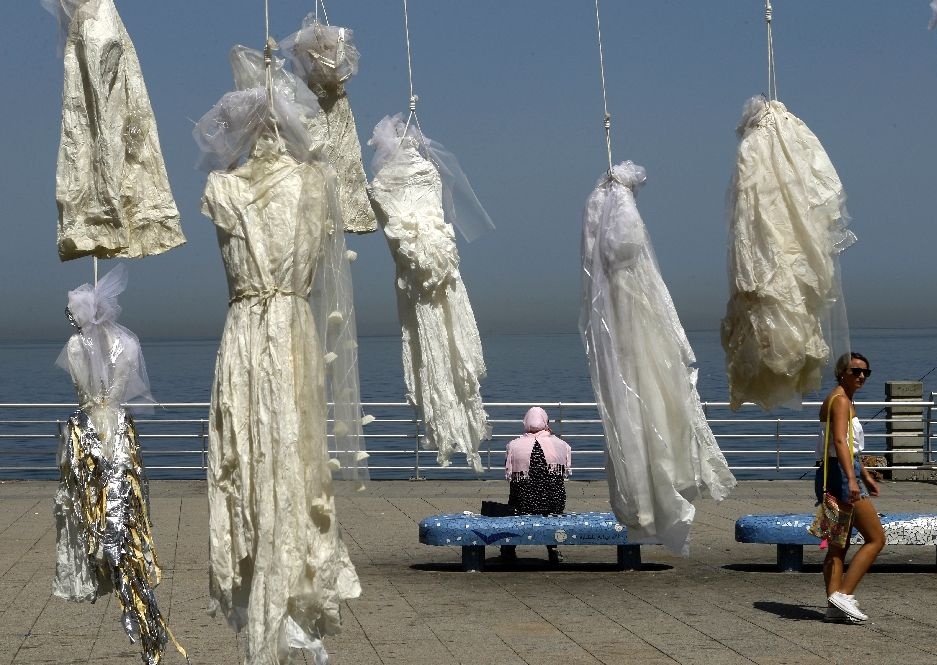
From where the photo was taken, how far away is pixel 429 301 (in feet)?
31.1

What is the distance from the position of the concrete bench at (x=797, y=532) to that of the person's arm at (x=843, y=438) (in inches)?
64.2

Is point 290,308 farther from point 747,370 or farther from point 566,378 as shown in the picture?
point 566,378

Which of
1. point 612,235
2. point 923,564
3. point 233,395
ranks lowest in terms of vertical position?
point 923,564

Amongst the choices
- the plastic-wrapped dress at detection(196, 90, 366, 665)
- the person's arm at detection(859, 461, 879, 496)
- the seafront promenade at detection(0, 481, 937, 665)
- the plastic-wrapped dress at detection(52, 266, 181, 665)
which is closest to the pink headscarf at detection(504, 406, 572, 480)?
the seafront promenade at detection(0, 481, 937, 665)

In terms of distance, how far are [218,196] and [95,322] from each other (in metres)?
1.73

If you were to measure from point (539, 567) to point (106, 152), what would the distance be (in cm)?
595

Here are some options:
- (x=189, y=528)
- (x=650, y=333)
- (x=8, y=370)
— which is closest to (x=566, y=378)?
(x=8, y=370)

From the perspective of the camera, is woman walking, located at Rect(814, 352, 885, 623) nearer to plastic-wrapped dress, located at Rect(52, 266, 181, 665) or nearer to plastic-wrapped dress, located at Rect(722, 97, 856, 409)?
plastic-wrapped dress, located at Rect(722, 97, 856, 409)

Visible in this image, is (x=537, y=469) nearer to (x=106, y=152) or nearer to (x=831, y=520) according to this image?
(x=831, y=520)

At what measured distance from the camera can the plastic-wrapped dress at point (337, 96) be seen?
7.91 metres

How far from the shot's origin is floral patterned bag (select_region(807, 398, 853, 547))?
8578 mm

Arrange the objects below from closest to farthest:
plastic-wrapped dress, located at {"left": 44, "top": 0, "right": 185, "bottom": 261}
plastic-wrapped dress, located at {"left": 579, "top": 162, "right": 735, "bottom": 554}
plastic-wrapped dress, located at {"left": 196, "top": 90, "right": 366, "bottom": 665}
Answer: plastic-wrapped dress, located at {"left": 196, "top": 90, "right": 366, "bottom": 665}, plastic-wrapped dress, located at {"left": 44, "top": 0, "right": 185, "bottom": 261}, plastic-wrapped dress, located at {"left": 579, "top": 162, "right": 735, "bottom": 554}

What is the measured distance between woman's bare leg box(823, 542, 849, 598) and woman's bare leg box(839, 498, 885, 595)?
0.04 meters

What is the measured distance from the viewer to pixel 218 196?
6023mm
